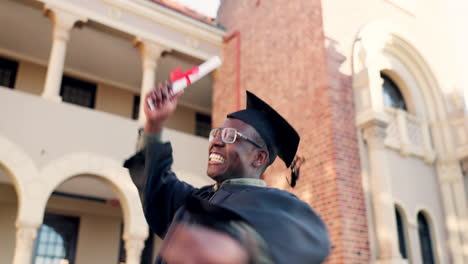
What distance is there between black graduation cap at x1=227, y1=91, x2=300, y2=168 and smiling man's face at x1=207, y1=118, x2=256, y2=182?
0.17 ft

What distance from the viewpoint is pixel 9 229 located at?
11617mm

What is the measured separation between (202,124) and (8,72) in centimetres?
551

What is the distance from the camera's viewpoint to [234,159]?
1.96 metres

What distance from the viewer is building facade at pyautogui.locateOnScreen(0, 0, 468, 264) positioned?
8.13 m

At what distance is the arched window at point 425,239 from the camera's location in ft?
28.9

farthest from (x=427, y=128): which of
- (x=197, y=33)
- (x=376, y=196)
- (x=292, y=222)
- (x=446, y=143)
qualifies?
(x=292, y=222)

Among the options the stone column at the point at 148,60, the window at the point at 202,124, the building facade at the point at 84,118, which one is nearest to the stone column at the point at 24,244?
the building facade at the point at 84,118

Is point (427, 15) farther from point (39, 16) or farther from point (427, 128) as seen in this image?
point (39, 16)

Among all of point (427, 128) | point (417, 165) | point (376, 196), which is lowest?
point (376, 196)

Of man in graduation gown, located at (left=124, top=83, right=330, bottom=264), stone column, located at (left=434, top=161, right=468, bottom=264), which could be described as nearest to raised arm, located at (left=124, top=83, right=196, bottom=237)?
man in graduation gown, located at (left=124, top=83, right=330, bottom=264)

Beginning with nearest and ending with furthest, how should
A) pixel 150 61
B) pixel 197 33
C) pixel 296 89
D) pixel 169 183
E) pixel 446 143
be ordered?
pixel 169 183
pixel 296 89
pixel 446 143
pixel 150 61
pixel 197 33

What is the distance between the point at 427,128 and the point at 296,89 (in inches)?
119

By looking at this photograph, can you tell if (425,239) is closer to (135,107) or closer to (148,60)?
(148,60)

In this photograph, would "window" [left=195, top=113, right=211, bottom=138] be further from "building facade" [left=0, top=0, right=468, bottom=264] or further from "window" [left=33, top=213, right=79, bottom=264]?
"window" [left=33, top=213, right=79, bottom=264]
